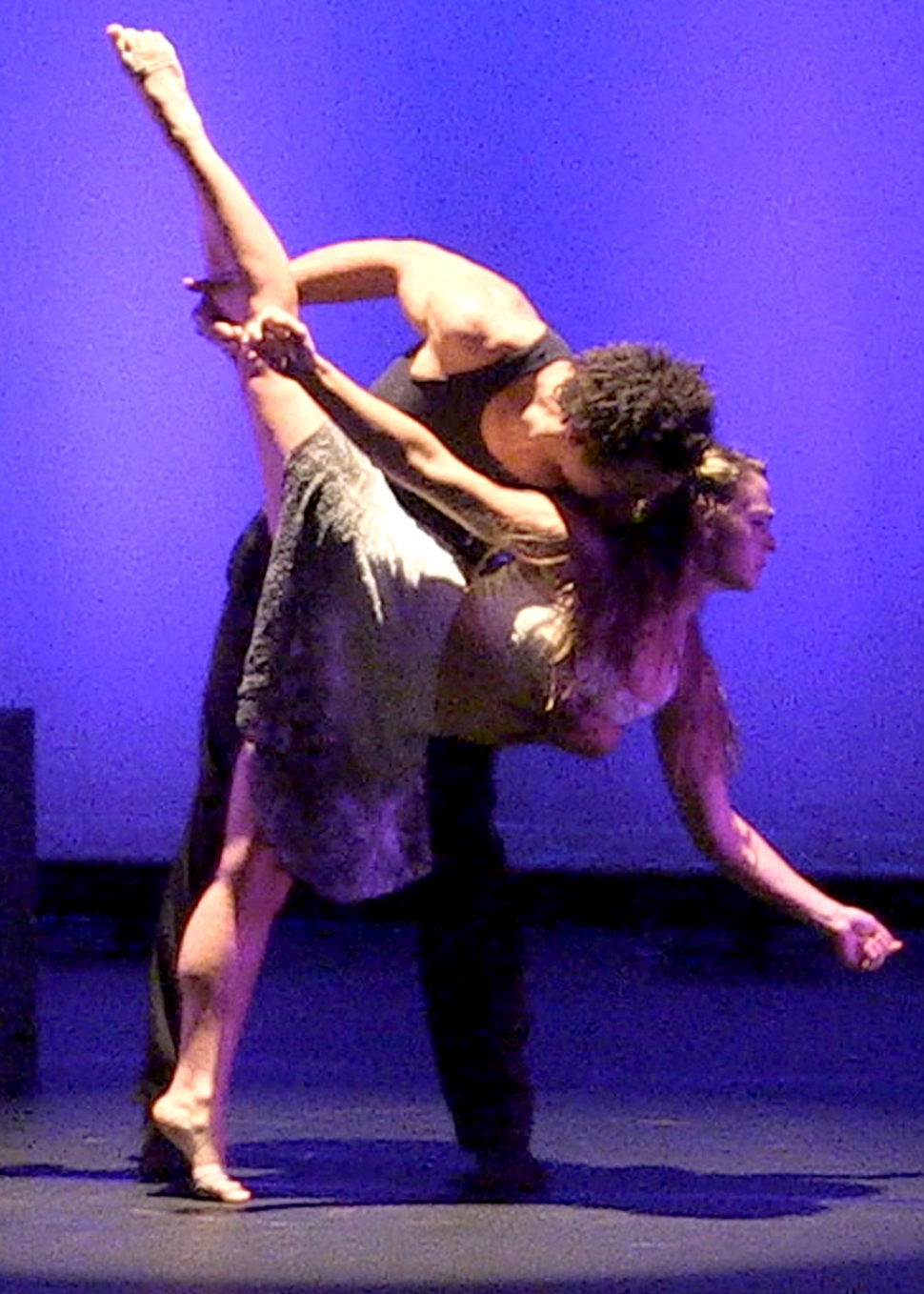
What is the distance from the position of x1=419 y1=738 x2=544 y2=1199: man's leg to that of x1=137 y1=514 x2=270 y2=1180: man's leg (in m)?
0.24

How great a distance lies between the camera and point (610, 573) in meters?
3.25

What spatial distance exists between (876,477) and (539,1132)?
2029mm

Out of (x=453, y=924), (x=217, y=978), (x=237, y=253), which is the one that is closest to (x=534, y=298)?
(x=453, y=924)

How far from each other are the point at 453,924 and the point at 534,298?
7.52ft

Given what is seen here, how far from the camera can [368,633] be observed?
331cm

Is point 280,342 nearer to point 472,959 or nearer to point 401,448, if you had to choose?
point 401,448

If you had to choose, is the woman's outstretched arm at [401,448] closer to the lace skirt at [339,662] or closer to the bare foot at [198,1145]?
the lace skirt at [339,662]

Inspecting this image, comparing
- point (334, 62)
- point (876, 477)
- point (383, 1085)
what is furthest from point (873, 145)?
point (383, 1085)

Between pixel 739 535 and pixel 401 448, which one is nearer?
pixel 401 448

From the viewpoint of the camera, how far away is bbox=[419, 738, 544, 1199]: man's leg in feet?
11.6

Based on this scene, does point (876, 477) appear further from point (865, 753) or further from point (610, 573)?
point (610, 573)

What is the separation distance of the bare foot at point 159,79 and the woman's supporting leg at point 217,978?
661 mm

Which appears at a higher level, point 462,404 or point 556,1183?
point 462,404

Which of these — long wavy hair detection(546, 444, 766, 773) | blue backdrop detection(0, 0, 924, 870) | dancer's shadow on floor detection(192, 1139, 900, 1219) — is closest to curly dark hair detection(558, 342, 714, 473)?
long wavy hair detection(546, 444, 766, 773)
